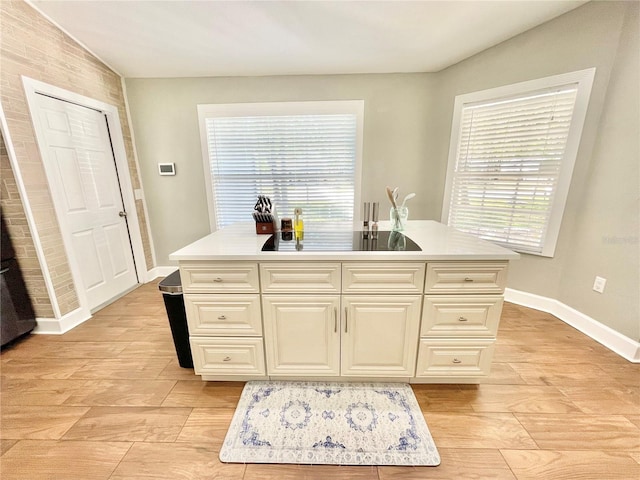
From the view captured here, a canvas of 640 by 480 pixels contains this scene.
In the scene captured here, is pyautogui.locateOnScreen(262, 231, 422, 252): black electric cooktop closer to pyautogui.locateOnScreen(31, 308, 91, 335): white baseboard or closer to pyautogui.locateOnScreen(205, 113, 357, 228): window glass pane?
pyautogui.locateOnScreen(205, 113, 357, 228): window glass pane

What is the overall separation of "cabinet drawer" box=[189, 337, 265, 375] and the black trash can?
200 millimetres

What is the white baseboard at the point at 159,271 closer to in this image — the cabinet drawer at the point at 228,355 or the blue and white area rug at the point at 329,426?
the cabinet drawer at the point at 228,355

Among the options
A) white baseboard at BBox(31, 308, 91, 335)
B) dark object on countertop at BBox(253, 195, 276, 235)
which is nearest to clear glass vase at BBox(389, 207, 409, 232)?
dark object on countertop at BBox(253, 195, 276, 235)

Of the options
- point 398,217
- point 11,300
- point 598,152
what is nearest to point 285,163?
point 398,217

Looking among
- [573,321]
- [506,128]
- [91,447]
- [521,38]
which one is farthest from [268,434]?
[521,38]

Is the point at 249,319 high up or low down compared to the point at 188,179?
down

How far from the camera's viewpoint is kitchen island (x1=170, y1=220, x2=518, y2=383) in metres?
1.40

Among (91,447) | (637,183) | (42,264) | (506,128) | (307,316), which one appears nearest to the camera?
(91,447)

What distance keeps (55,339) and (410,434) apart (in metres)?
2.86

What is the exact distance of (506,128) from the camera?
2449 millimetres

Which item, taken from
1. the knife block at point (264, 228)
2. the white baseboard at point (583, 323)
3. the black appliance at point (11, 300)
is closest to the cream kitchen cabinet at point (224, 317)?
the knife block at point (264, 228)

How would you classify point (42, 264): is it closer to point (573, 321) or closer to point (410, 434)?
point (410, 434)

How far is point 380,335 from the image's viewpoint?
1.51 m

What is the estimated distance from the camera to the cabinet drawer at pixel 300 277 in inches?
55.9
